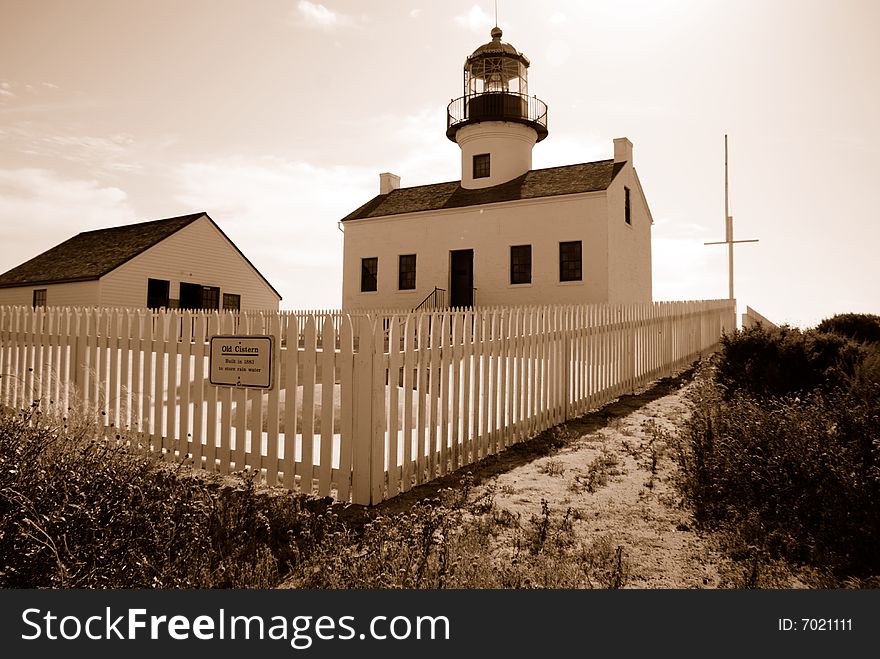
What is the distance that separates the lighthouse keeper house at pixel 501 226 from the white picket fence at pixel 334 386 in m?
12.4

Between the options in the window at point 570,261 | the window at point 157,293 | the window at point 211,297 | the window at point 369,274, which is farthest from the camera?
the window at point 211,297

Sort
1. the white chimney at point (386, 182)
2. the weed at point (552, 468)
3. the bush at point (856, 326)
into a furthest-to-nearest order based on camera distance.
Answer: the white chimney at point (386, 182) < the bush at point (856, 326) < the weed at point (552, 468)

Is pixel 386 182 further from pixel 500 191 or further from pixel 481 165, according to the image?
pixel 500 191

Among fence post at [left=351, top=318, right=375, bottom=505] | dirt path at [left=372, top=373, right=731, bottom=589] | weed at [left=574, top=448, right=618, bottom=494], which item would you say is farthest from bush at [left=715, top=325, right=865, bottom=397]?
fence post at [left=351, top=318, right=375, bottom=505]

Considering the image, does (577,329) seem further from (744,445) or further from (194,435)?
(194,435)

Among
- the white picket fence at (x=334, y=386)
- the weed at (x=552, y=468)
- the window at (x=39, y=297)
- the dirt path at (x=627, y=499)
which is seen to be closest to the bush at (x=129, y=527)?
the white picket fence at (x=334, y=386)

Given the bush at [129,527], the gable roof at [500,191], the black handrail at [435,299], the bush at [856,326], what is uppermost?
the gable roof at [500,191]

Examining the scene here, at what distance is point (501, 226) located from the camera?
2238cm

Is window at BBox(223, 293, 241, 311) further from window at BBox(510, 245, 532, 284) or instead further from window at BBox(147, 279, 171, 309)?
window at BBox(510, 245, 532, 284)

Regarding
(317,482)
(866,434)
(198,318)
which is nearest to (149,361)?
(198,318)

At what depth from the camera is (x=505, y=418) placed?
21.2ft

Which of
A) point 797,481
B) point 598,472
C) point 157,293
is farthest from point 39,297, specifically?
point 797,481

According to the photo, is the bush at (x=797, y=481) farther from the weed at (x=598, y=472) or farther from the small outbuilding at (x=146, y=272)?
the small outbuilding at (x=146, y=272)

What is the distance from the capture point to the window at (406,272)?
24312mm
